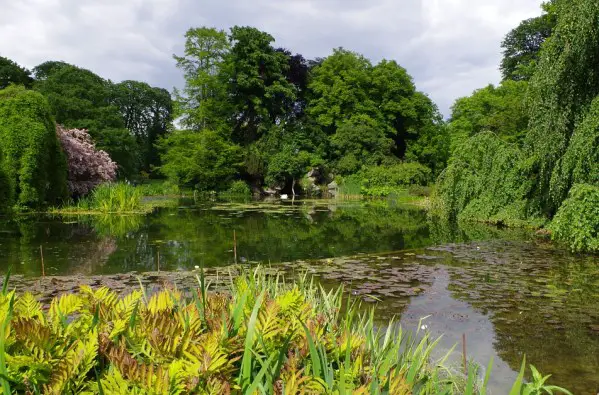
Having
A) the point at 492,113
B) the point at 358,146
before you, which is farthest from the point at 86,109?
the point at 492,113

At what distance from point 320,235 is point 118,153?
86.2 feet

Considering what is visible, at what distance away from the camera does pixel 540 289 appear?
6.11 meters

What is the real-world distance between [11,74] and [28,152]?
2070 cm

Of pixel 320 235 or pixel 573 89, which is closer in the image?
pixel 573 89

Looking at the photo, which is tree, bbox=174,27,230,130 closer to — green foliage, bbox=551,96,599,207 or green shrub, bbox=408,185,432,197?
green shrub, bbox=408,185,432,197

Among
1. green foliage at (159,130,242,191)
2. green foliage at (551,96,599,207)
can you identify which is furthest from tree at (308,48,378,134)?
green foliage at (551,96,599,207)

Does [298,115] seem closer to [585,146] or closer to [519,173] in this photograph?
[519,173]

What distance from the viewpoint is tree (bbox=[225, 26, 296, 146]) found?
118 ft

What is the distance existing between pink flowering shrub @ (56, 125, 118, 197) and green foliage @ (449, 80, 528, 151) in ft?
69.1

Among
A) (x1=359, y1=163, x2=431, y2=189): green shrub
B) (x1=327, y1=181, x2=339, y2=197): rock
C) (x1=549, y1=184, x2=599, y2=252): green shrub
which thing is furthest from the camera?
(x1=327, y1=181, x2=339, y2=197): rock

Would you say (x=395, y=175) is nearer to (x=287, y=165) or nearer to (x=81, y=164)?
(x=287, y=165)

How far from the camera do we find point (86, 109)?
3092cm

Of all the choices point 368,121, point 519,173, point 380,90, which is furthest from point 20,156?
point 380,90

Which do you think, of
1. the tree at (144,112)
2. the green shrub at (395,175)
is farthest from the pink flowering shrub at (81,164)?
the tree at (144,112)
